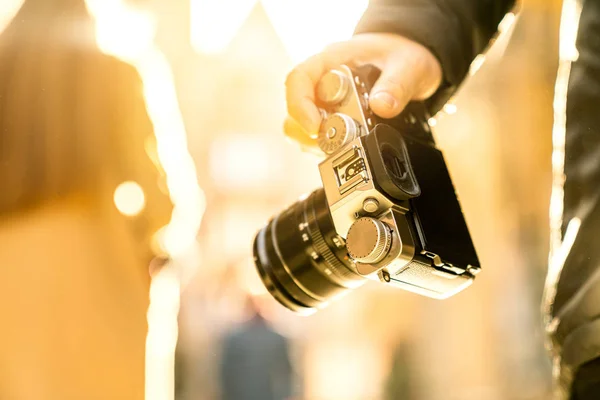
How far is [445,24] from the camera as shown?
67 centimetres

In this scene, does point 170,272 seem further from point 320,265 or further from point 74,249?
point 320,265

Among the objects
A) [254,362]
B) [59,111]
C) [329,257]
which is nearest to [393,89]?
[329,257]

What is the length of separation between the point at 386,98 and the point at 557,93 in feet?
0.57

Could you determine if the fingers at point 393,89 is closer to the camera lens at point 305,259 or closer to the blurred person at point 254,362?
the camera lens at point 305,259

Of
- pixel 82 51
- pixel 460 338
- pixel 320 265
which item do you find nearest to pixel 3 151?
pixel 82 51

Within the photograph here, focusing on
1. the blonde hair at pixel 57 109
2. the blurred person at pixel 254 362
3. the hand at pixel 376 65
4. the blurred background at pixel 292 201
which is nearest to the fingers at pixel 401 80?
the hand at pixel 376 65

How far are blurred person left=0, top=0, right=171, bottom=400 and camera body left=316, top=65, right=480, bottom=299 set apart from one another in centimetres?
44

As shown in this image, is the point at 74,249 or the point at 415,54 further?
the point at 74,249

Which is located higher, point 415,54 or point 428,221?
point 415,54

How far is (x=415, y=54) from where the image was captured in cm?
65

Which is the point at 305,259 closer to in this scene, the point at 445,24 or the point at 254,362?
the point at 445,24

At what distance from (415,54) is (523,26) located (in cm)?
145

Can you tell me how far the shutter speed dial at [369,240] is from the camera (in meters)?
0.56

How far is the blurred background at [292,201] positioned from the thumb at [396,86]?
0.76 meters
